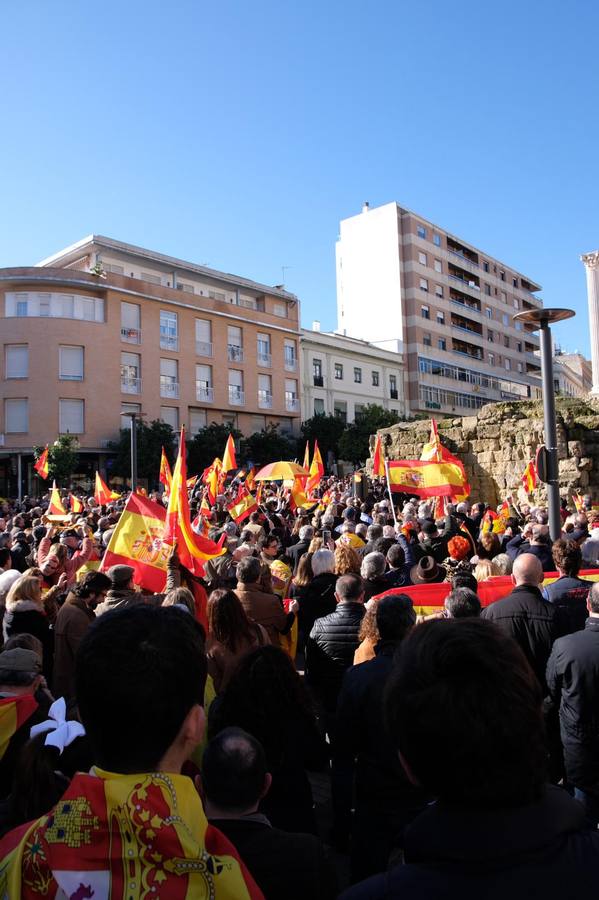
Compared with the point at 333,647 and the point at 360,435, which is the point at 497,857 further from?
the point at 360,435

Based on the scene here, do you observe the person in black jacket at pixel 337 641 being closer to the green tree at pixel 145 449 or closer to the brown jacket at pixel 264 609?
the brown jacket at pixel 264 609

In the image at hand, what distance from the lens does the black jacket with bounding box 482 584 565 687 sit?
4.01 meters

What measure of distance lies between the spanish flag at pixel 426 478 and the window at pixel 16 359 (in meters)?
27.7

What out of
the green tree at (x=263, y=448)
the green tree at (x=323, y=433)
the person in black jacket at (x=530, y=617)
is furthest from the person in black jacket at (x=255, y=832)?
the green tree at (x=323, y=433)

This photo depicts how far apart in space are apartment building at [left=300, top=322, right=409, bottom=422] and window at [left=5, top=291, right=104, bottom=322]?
649 inches

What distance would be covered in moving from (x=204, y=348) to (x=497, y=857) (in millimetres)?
40626

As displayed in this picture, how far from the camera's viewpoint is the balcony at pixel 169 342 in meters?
38.7

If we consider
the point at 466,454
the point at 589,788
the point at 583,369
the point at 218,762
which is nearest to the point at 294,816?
the point at 218,762

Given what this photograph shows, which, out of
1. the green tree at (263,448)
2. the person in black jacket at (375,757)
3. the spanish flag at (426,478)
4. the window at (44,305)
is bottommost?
the person in black jacket at (375,757)

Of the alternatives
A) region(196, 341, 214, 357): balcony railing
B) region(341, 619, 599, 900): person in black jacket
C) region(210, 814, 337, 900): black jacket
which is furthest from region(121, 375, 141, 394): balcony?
→ region(341, 619, 599, 900): person in black jacket

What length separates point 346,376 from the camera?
48875 millimetres

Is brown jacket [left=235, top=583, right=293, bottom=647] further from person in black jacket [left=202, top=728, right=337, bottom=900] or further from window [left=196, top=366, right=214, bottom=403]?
window [left=196, top=366, right=214, bottom=403]

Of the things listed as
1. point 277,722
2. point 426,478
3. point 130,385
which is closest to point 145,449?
point 130,385

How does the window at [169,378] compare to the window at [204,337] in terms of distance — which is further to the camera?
the window at [204,337]
